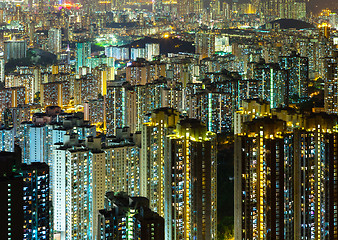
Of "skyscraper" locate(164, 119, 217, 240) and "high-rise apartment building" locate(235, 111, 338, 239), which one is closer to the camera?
"high-rise apartment building" locate(235, 111, 338, 239)

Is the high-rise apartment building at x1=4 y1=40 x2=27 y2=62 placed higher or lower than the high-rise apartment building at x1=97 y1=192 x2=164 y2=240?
higher

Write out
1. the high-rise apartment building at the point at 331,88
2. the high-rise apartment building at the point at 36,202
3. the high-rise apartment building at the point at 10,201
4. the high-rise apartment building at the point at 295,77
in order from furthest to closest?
1. the high-rise apartment building at the point at 295,77
2. the high-rise apartment building at the point at 331,88
3. the high-rise apartment building at the point at 36,202
4. the high-rise apartment building at the point at 10,201

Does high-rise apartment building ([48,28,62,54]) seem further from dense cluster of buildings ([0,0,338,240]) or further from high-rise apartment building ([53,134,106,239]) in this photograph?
high-rise apartment building ([53,134,106,239])

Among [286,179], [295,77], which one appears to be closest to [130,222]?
[286,179]

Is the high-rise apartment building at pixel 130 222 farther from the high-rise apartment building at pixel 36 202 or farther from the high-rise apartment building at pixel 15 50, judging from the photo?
the high-rise apartment building at pixel 15 50

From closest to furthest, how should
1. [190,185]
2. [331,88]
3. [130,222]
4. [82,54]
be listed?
[130,222] < [190,185] < [331,88] < [82,54]

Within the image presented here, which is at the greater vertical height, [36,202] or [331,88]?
[331,88]

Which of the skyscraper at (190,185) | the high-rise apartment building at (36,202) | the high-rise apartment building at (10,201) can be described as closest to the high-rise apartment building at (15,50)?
the skyscraper at (190,185)

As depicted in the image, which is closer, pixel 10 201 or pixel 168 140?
pixel 10 201

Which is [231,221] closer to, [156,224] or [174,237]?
[174,237]

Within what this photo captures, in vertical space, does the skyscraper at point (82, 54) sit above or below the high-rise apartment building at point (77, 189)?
above

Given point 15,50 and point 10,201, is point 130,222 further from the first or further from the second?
point 15,50

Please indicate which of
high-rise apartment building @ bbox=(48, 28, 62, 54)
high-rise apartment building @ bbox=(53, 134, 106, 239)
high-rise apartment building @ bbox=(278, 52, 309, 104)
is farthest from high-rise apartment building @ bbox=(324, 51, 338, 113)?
high-rise apartment building @ bbox=(48, 28, 62, 54)

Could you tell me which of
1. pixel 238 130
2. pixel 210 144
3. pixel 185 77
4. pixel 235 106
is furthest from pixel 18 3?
pixel 210 144
